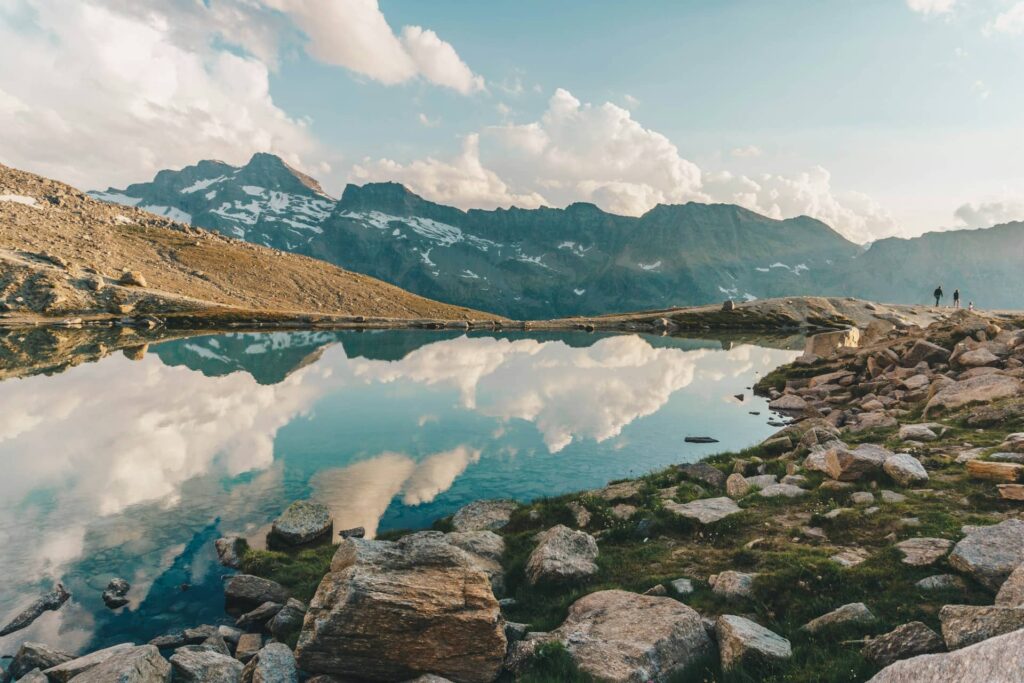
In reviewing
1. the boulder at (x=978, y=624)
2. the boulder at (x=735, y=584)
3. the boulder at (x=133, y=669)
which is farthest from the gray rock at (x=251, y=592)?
the boulder at (x=978, y=624)

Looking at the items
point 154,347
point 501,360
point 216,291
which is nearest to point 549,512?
point 501,360

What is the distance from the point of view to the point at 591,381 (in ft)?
235

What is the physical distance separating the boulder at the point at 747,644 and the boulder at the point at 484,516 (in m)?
13.3

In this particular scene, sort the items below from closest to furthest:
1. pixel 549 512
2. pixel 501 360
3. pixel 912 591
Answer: pixel 912 591
pixel 549 512
pixel 501 360

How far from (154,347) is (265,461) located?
81613 mm

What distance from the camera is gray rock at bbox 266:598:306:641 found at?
50.3 ft

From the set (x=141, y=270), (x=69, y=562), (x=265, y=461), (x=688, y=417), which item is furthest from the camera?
(x=141, y=270)

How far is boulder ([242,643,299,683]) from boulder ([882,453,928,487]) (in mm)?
Answer: 20698

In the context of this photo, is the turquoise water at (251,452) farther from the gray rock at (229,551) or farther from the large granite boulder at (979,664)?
the large granite boulder at (979,664)

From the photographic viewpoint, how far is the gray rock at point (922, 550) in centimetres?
1259

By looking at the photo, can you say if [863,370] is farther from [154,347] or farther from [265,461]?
[154,347]

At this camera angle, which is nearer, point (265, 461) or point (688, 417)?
point (265, 461)

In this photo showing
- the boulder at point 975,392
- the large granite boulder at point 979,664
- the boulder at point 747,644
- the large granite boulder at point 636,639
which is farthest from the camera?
the boulder at point 975,392

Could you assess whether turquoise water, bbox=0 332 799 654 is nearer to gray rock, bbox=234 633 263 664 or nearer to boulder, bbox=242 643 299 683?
gray rock, bbox=234 633 263 664
